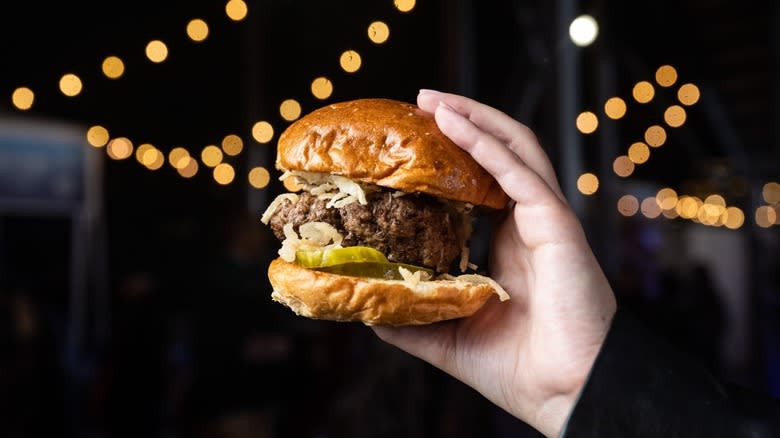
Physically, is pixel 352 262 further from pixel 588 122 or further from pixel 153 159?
pixel 153 159

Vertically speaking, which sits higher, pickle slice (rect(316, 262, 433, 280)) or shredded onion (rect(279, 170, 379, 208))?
shredded onion (rect(279, 170, 379, 208))

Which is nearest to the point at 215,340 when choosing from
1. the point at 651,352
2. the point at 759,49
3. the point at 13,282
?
the point at 13,282

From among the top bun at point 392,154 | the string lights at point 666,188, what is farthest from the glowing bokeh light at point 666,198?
the top bun at point 392,154

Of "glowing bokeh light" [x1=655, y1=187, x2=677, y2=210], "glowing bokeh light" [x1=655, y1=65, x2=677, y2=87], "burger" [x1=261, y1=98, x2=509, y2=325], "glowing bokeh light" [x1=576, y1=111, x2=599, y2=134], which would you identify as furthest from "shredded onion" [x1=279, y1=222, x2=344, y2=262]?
"glowing bokeh light" [x1=655, y1=187, x2=677, y2=210]

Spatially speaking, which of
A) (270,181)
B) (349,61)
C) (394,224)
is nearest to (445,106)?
(394,224)

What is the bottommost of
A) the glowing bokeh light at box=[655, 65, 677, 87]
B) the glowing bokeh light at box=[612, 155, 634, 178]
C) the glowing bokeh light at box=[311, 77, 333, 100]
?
the glowing bokeh light at box=[612, 155, 634, 178]

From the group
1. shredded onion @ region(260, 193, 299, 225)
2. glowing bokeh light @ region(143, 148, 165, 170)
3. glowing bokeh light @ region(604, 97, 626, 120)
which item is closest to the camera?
shredded onion @ region(260, 193, 299, 225)

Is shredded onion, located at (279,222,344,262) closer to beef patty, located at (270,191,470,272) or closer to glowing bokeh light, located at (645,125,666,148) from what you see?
beef patty, located at (270,191,470,272)

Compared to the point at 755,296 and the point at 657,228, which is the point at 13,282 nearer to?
the point at 657,228
